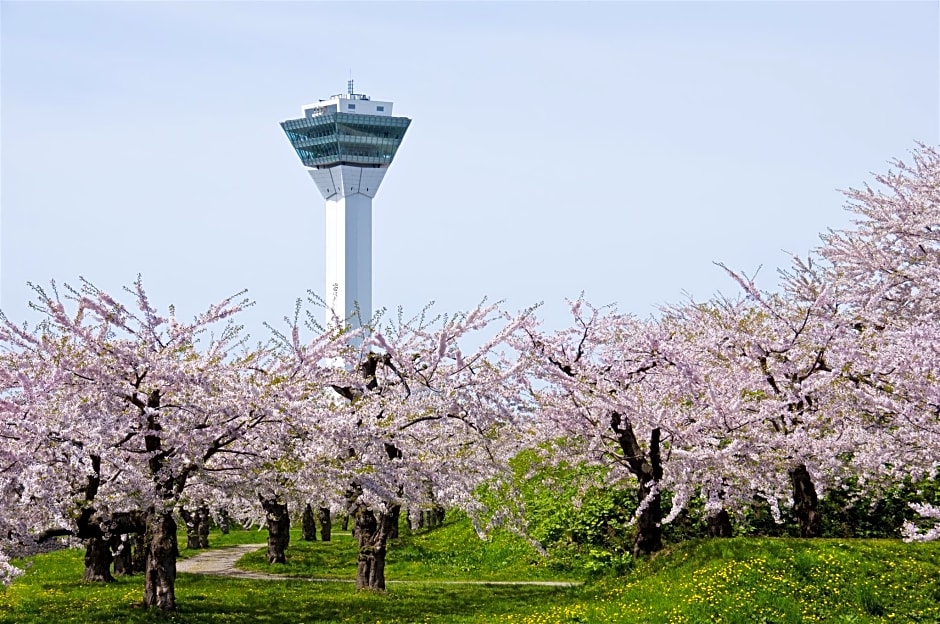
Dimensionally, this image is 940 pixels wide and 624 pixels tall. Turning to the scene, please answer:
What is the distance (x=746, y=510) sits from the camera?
28.1m

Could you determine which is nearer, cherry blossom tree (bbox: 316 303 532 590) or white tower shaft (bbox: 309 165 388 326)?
cherry blossom tree (bbox: 316 303 532 590)

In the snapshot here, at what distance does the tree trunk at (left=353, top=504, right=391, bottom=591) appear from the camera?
27047mm

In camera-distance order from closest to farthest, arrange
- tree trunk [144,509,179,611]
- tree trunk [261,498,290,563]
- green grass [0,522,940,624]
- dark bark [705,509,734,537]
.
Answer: green grass [0,522,940,624] → tree trunk [144,509,179,611] → dark bark [705,509,734,537] → tree trunk [261,498,290,563]

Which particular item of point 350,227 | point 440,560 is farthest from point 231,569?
point 350,227

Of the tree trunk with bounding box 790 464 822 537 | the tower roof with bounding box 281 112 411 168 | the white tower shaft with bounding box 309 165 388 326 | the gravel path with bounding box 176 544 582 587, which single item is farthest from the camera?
the tower roof with bounding box 281 112 411 168

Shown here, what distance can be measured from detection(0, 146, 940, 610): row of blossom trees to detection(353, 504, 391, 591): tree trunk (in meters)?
0.06

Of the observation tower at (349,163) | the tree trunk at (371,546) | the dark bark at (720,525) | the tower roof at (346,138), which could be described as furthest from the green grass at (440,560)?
the tower roof at (346,138)

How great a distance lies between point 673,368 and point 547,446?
5394 millimetres

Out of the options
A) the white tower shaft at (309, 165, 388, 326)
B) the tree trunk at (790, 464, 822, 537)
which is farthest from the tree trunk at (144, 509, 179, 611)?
the white tower shaft at (309, 165, 388, 326)

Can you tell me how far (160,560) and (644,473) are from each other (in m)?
11.2

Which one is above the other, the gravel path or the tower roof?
the tower roof

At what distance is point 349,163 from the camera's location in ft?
441

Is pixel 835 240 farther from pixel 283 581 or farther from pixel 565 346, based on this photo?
pixel 283 581

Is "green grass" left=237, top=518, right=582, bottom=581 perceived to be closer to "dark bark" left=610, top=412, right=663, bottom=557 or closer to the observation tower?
"dark bark" left=610, top=412, right=663, bottom=557
